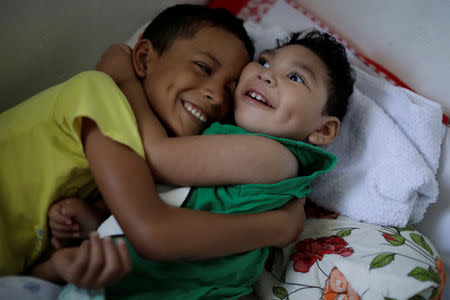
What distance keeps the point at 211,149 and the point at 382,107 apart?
653 millimetres

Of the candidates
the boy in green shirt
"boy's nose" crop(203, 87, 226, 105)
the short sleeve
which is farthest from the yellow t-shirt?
"boy's nose" crop(203, 87, 226, 105)

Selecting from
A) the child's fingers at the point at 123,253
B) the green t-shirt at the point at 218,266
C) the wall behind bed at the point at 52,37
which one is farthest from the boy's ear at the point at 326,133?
the wall behind bed at the point at 52,37

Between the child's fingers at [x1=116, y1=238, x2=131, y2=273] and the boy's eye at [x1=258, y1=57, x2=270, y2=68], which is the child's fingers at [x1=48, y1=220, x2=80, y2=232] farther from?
the boy's eye at [x1=258, y1=57, x2=270, y2=68]

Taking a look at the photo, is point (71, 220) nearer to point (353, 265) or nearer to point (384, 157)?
point (353, 265)

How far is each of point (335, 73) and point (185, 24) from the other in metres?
0.44

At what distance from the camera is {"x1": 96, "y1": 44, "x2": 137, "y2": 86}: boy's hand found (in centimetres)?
87

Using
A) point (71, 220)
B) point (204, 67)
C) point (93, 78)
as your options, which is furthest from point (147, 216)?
point (204, 67)

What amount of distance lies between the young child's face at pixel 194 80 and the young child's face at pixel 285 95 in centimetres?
5

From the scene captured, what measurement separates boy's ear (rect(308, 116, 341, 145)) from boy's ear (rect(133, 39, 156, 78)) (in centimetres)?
49

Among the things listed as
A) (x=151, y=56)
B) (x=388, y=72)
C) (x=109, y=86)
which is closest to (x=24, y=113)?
(x=109, y=86)

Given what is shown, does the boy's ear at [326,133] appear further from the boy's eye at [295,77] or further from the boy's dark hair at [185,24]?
the boy's dark hair at [185,24]

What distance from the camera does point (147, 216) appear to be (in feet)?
2.10

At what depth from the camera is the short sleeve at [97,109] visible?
26.0 inches

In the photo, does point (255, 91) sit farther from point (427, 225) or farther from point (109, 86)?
point (427, 225)
